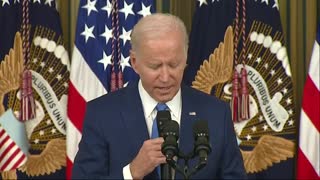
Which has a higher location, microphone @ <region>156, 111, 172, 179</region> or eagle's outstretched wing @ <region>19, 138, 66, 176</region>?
microphone @ <region>156, 111, 172, 179</region>

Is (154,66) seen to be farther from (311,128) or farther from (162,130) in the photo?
(311,128)

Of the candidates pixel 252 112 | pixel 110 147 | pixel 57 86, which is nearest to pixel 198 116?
pixel 110 147

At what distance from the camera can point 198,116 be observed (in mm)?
2105

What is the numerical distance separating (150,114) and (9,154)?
216 centimetres

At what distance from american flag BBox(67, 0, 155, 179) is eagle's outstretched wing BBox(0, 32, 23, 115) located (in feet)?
1.22

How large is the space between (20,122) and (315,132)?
2.04 m

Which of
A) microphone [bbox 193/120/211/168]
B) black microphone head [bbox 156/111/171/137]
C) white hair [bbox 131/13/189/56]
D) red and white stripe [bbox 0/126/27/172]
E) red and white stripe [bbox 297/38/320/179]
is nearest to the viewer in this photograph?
microphone [bbox 193/120/211/168]

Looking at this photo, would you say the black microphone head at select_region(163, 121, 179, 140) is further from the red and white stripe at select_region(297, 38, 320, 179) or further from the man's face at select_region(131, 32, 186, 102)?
the red and white stripe at select_region(297, 38, 320, 179)

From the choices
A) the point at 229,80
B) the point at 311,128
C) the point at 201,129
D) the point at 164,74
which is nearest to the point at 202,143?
the point at 201,129

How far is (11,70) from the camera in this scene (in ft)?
12.9

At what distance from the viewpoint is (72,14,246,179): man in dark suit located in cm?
196

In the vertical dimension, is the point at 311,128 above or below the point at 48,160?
above

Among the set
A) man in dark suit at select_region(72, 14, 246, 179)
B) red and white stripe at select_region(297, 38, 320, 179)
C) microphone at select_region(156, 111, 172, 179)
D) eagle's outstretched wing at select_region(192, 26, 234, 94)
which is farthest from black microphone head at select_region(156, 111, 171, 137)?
red and white stripe at select_region(297, 38, 320, 179)

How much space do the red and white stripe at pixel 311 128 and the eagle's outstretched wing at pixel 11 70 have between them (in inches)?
78.0
